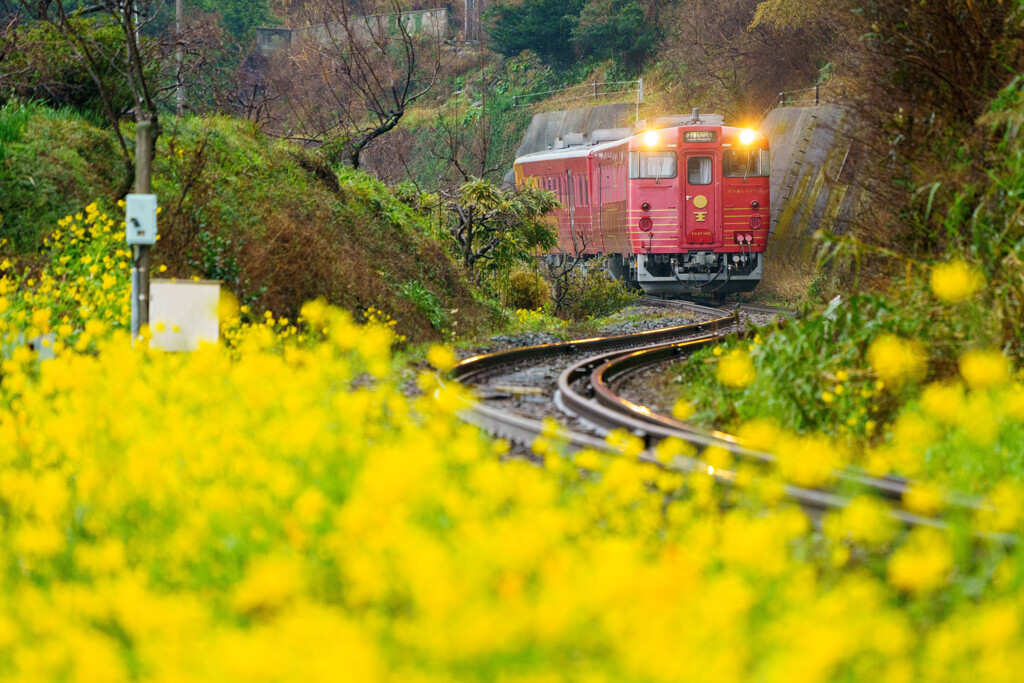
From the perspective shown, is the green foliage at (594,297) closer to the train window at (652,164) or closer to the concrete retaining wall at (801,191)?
the train window at (652,164)

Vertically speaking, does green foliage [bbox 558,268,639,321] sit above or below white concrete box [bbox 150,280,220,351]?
below

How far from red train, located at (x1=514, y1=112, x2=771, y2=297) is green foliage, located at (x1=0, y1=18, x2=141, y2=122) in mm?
7966

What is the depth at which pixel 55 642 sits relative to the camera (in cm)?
315

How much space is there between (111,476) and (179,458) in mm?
265

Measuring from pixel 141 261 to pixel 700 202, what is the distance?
52.0 ft

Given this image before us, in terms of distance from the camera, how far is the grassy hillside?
521 inches

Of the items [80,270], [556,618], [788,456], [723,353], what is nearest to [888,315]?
[723,353]

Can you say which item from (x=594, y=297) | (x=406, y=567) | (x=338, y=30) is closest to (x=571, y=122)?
(x=338, y=30)

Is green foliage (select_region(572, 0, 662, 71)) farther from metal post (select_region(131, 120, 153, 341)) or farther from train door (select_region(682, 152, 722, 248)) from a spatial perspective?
metal post (select_region(131, 120, 153, 341))

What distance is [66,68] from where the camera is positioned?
16.0 metres

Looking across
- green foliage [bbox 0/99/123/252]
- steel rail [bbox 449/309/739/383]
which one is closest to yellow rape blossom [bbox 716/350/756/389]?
steel rail [bbox 449/309/739/383]

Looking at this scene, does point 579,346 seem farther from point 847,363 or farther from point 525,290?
point 525,290

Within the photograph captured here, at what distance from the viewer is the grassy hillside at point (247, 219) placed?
43.4 ft

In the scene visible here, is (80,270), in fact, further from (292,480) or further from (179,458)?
(292,480)
